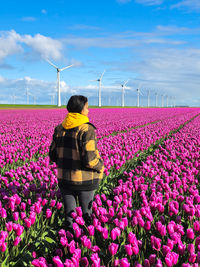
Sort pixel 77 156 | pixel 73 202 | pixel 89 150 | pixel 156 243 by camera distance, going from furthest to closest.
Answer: pixel 73 202
pixel 77 156
pixel 89 150
pixel 156 243

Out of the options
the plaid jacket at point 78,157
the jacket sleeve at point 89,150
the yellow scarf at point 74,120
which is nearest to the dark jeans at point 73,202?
the plaid jacket at point 78,157

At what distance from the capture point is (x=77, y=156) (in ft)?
13.0

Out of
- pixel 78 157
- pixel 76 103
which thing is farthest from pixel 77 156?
pixel 76 103

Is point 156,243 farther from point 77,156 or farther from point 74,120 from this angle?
point 74,120

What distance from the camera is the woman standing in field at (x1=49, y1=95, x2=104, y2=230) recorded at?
12.6 ft

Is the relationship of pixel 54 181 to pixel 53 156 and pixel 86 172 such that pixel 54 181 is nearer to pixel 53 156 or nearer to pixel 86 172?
pixel 53 156

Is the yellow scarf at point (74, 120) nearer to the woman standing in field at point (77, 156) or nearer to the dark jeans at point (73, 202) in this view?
the woman standing in field at point (77, 156)

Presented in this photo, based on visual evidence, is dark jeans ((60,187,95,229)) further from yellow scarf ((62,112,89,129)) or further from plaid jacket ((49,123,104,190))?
yellow scarf ((62,112,89,129))

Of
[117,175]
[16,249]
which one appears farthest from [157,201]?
[117,175]

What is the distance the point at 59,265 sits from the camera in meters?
2.68

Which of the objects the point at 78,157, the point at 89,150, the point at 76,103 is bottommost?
the point at 78,157

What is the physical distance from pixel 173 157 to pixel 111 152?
2.06 m

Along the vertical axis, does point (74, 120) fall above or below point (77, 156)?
above

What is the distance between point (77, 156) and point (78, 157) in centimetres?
2
